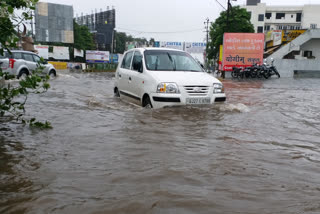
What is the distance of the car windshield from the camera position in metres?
6.97

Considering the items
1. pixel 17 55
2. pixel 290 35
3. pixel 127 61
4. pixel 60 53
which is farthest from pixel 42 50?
pixel 127 61

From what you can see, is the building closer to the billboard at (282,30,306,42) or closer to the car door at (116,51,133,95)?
the billboard at (282,30,306,42)

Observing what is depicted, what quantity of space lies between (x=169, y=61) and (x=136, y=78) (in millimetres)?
826

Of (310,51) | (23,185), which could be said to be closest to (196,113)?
(23,185)

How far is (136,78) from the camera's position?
23.1 feet

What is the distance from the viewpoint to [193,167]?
3.23 meters

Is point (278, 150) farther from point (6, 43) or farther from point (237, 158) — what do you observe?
point (6, 43)

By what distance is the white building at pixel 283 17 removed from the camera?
5900 cm

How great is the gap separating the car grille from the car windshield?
0.90 metres

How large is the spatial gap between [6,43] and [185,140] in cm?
283

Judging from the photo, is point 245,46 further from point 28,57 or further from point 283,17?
point 283,17

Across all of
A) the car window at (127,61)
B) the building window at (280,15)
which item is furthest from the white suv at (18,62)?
the building window at (280,15)

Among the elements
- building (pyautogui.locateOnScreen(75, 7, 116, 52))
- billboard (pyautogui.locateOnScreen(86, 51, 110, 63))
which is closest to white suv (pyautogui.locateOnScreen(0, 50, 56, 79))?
billboard (pyautogui.locateOnScreen(86, 51, 110, 63))

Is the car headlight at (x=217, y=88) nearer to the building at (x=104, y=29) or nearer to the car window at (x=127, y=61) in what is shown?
the car window at (x=127, y=61)
